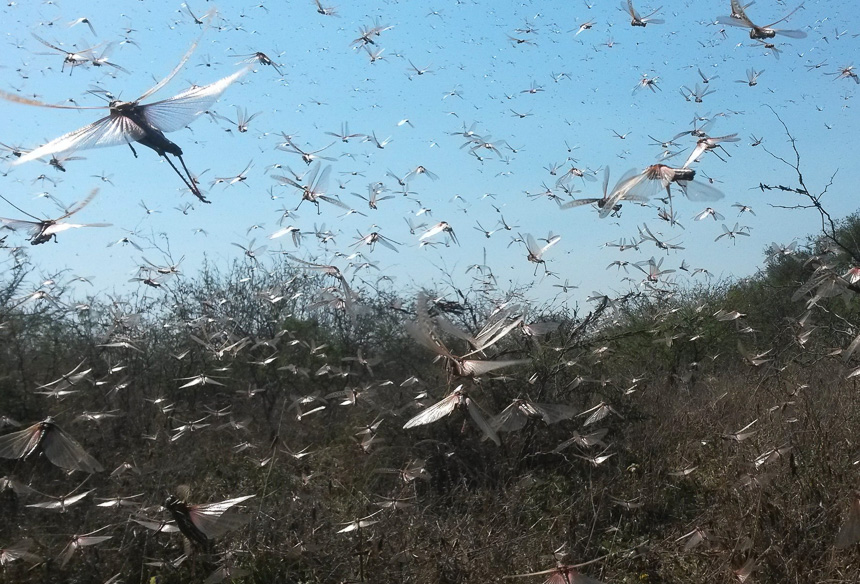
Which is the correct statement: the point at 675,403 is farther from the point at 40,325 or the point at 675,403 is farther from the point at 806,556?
the point at 40,325

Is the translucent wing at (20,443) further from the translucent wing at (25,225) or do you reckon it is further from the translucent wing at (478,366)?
the translucent wing at (478,366)

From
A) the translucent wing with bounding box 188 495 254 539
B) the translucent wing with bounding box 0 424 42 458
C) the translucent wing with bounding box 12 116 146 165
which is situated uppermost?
the translucent wing with bounding box 12 116 146 165

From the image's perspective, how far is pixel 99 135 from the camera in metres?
1.38

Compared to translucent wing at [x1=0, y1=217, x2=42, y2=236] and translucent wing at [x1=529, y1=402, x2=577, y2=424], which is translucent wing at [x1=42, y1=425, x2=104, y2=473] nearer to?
translucent wing at [x1=0, y1=217, x2=42, y2=236]

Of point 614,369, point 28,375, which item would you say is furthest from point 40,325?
point 614,369

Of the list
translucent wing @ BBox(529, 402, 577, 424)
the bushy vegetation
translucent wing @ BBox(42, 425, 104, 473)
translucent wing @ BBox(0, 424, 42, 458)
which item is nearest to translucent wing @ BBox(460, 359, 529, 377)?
the bushy vegetation

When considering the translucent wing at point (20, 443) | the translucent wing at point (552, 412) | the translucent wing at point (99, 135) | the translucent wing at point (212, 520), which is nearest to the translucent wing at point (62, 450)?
the translucent wing at point (20, 443)

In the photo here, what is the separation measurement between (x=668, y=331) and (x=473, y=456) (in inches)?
203

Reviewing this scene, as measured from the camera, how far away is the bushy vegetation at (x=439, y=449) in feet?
12.4

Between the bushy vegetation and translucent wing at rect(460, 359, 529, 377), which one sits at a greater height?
translucent wing at rect(460, 359, 529, 377)

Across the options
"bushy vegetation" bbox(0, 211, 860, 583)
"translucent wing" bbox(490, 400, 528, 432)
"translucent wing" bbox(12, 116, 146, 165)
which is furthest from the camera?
"bushy vegetation" bbox(0, 211, 860, 583)

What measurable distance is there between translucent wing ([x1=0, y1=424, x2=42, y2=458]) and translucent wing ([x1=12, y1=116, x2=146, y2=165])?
0.84m

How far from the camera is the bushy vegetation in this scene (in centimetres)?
377

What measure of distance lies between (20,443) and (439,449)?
14.6 ft
